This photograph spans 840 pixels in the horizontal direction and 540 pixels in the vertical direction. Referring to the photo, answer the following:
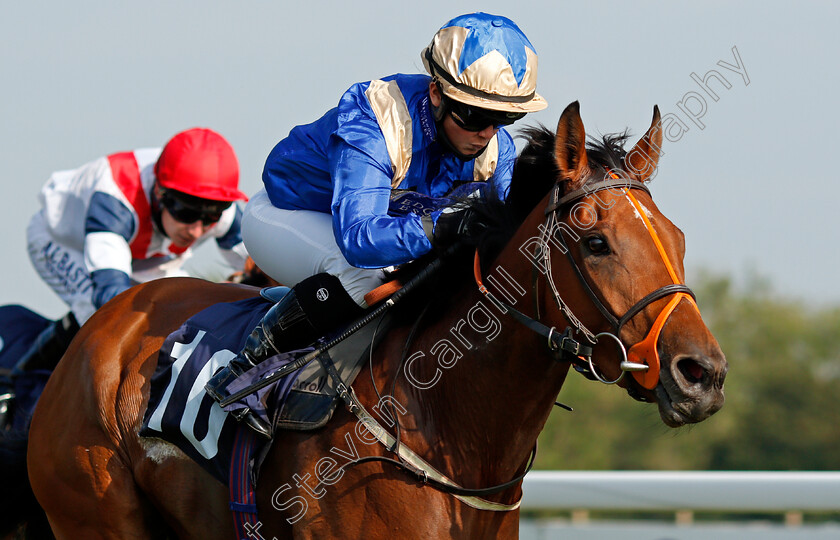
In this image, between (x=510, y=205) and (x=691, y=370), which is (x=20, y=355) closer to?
(x=510, y=205)

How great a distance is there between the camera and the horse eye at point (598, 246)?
2590 mm

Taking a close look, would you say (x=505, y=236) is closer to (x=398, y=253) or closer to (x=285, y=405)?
(x=398, y=253)

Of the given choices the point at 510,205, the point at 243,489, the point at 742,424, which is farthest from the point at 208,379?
the point at 742,424

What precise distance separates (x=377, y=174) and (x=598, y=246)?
0.82m

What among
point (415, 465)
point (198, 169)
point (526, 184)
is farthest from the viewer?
point (198, 169)

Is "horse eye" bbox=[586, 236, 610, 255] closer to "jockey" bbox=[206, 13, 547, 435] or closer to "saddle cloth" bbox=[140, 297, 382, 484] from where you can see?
"jockey" bbox=[206, 13, 547, 435]

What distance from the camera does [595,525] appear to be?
5.48 m

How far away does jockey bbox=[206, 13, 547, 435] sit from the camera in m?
2.99

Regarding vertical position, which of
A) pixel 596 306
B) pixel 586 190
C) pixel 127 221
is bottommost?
pixel 127 221

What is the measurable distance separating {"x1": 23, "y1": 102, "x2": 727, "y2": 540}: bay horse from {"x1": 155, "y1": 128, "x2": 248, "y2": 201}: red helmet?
1.96 m

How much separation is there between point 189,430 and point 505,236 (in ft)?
4.21

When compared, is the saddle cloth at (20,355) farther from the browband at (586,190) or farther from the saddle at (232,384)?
the browband at (586,190)

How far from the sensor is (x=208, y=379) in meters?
3.27

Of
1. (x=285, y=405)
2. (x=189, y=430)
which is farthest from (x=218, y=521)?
(x=285, y=405)
